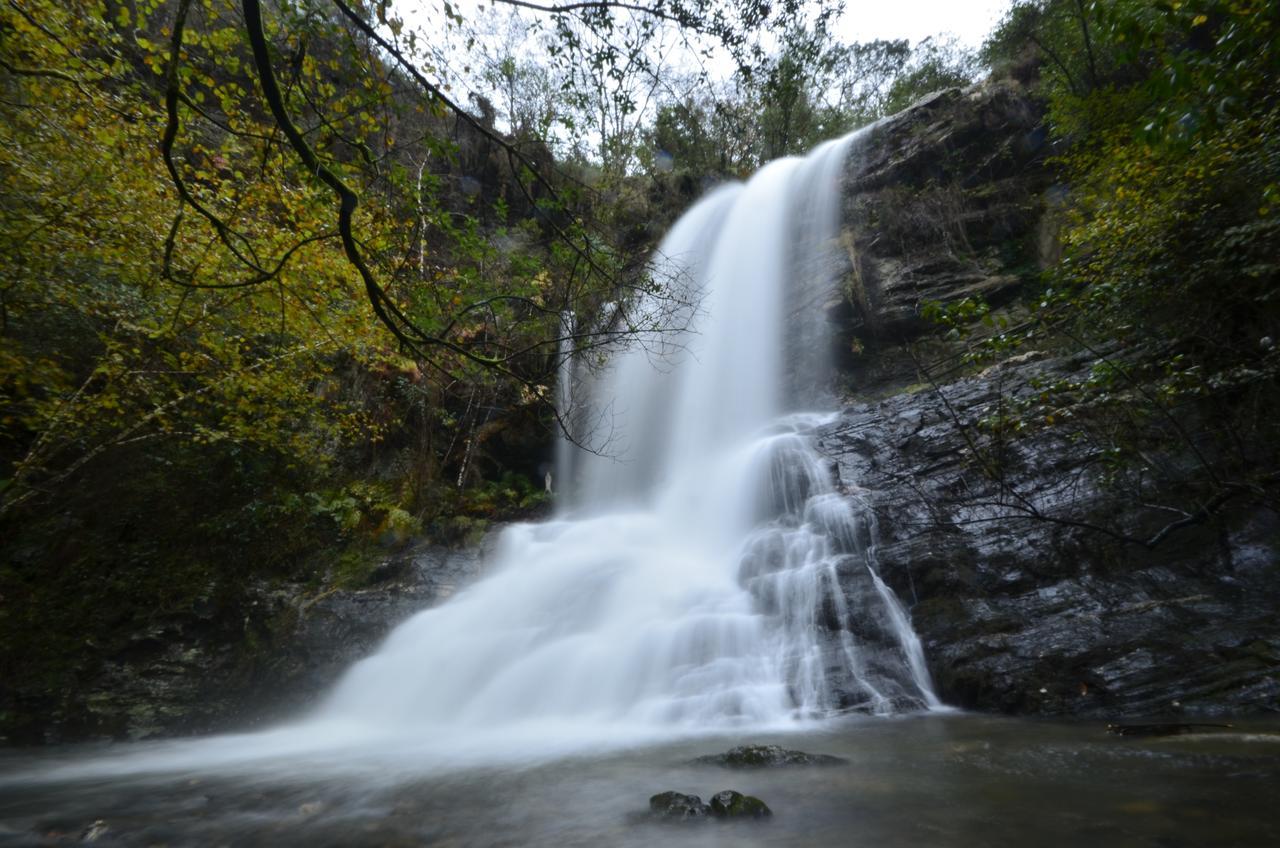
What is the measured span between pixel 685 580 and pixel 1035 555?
439 centimetres

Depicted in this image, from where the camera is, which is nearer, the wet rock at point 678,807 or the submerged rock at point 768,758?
the wet rock at point 678,807

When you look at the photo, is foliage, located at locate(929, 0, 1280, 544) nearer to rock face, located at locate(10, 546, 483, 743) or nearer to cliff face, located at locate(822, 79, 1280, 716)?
cliff face, located at locate(822, 79, 1280, 716)

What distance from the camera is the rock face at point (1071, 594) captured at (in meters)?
5.06

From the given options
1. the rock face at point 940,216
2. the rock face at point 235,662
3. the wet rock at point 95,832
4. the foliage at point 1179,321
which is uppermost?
the rock face at point 940,216

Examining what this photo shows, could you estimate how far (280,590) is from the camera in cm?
915

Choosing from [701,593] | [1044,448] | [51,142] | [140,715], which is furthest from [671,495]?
[51,142]

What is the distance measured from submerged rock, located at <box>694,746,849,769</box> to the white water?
138 cm

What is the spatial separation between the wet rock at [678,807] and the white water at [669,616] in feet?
6.98

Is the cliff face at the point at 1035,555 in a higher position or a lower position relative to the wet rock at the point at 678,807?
higher

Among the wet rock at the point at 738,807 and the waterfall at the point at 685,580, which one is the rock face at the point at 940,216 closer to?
the waterfall at the point at 685,580

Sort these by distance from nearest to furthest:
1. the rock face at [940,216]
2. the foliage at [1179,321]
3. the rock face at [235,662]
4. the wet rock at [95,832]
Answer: the wet rock at [95,832]
the foliage at [1179,321]
the rock face at [235,662]
the rock face at [940,216]

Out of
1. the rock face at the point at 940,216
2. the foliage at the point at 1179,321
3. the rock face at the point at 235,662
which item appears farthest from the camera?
the rock face at the point at 940,216

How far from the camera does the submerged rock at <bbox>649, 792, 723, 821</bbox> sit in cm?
351

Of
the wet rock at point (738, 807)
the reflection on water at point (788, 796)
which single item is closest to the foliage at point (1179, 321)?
the reflection on water at point (788, 796)
